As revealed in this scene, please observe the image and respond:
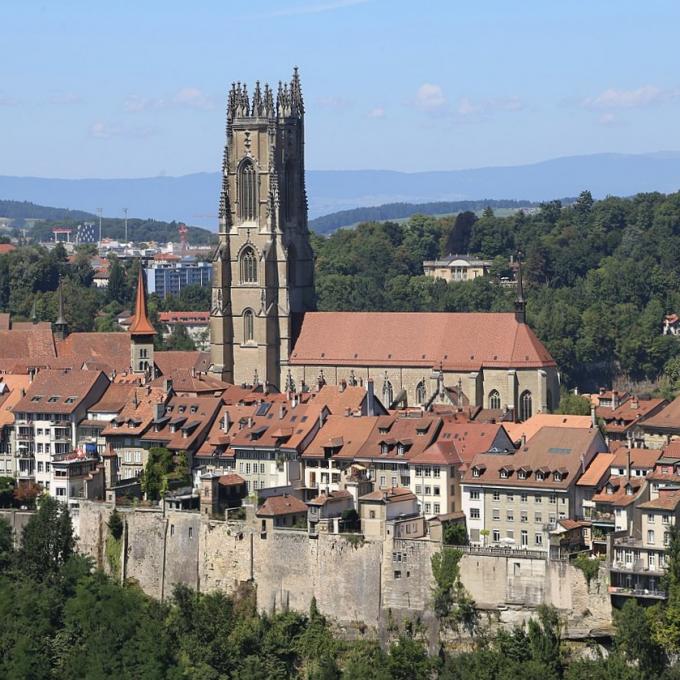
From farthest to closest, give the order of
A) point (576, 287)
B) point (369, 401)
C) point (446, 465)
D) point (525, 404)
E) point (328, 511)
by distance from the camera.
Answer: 1. point (576, 287)
2. point (525, 404)
3. point (369, 401)
4. point (446, 465)
5. point (328, 511)

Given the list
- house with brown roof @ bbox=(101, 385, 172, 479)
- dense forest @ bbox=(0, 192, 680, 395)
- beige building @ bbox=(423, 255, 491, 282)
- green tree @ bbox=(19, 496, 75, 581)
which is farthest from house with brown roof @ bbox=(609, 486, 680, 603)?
beige building @ bbox=(423, 255, 491, 282)

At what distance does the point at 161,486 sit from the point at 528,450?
15.0 m

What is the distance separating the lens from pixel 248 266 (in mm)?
107438

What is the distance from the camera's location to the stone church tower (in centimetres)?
10644

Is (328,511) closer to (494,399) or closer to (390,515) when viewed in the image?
(390,515)

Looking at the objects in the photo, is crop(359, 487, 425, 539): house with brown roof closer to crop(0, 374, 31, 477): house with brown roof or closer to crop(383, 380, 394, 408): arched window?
crop(0, 374, 31, 477): house with brown roof

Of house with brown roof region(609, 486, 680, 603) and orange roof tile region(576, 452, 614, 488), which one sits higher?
orange roof tile region(576, 452, 614, 488)

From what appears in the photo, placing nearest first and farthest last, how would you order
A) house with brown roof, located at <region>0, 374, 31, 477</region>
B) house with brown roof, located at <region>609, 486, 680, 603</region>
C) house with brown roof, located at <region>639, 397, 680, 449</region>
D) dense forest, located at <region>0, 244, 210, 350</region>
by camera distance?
house with brown roof, located at <region>609, 486, 680, 603</region>
house with brown roof, located at <region>639, 397, 680, 449</region>
house with brown roof, located at <region>0, 374, 31, 477</region>
dense forest, located at <region>0, 244, 210, 350</region>

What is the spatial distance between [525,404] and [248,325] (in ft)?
47.7

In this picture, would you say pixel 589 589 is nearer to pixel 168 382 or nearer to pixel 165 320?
pixel 168 382

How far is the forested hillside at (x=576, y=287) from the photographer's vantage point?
143750 mm

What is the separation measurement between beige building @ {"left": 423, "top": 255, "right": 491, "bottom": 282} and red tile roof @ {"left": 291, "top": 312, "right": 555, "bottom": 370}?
79734mm

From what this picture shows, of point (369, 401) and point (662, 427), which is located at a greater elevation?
point (369, 401)

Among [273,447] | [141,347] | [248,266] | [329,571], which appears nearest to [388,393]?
[248,266]
